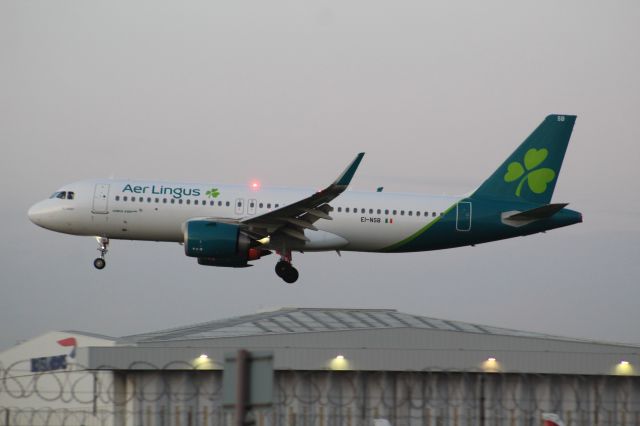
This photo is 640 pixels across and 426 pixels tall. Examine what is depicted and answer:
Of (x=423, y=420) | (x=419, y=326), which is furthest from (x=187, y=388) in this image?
(x=419, y=326)

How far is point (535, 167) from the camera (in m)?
46.8

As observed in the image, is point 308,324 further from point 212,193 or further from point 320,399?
point 320,399

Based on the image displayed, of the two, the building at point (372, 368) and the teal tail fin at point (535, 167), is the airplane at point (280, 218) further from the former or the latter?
the building at point (372, 368)

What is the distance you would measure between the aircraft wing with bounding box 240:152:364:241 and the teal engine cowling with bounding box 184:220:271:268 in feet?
2.33

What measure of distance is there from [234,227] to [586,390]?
52.7 ft

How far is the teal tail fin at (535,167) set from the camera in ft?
150

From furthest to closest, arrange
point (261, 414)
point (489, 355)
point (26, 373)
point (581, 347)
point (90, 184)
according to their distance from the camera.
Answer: point (90, 184) → point (581, 347) → point (489, 355) → point (261, 414) → point (26, 373)

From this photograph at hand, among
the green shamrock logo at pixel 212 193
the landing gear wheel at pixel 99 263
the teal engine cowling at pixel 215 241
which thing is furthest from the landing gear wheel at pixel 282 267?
the landing gear wheel at pixel 99 263

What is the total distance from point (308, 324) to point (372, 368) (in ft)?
24.0

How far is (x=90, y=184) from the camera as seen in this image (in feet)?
141

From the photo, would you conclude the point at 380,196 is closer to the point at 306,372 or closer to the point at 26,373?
the point at 306,372

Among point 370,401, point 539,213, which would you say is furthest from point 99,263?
point 370,401

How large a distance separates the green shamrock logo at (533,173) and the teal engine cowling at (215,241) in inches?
522

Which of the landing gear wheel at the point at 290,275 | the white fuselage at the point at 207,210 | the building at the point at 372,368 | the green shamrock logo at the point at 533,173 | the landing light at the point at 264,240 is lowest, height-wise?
the building at the point at 372,368
